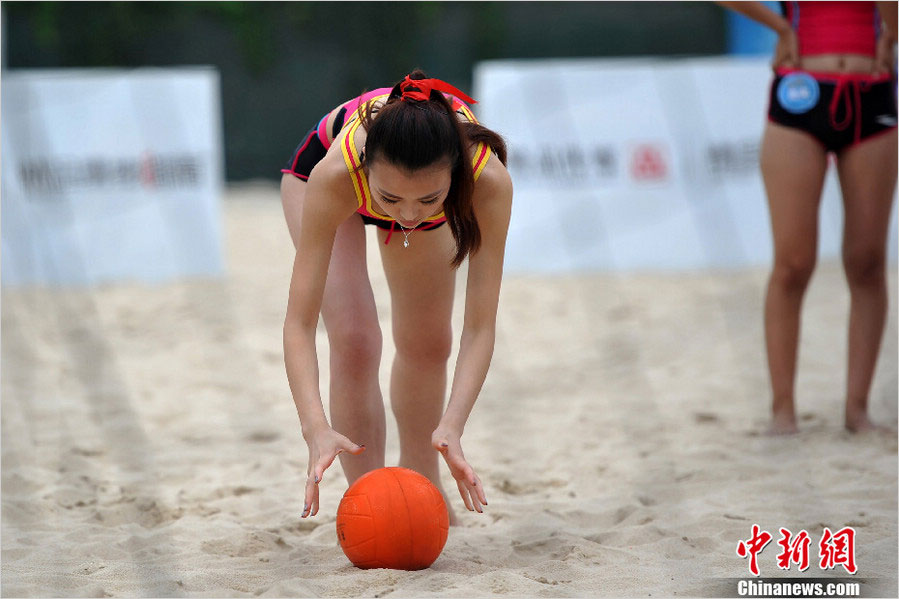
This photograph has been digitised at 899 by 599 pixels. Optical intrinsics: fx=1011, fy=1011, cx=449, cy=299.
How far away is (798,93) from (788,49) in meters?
0.18

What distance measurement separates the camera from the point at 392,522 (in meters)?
2.29

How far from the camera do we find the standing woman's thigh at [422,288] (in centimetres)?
253

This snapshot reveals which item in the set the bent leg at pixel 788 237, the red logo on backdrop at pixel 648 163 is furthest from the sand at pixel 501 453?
the red logo on backdrop at pixel 648 163

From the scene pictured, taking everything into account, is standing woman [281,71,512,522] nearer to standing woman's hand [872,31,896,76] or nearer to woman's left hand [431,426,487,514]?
woman's left hand [431,426,487,514]

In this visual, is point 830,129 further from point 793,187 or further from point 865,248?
point 865,248

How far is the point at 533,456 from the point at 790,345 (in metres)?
0.99

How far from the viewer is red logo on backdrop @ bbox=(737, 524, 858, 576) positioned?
2396 millimetres

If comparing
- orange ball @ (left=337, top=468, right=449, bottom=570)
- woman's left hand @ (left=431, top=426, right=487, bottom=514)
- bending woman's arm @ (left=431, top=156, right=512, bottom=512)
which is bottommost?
orange ball @ (left=337, top=468, right=449, bottom=570)

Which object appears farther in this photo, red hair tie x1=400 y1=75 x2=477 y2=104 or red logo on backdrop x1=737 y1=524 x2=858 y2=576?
red logo on backdrop x1=737 y1=524 x2=858 y2=576

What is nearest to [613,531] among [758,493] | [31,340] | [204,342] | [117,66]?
[758,493]

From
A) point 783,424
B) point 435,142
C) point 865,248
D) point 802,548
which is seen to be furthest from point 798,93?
point 435,142

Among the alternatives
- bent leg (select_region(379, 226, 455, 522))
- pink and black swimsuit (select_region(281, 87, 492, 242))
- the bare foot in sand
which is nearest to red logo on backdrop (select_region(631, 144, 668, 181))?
the bare foot in sand

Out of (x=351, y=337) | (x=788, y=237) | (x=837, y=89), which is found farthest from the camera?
(x=788, y=237)

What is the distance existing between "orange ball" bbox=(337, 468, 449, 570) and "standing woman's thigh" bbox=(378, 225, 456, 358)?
42 cm
